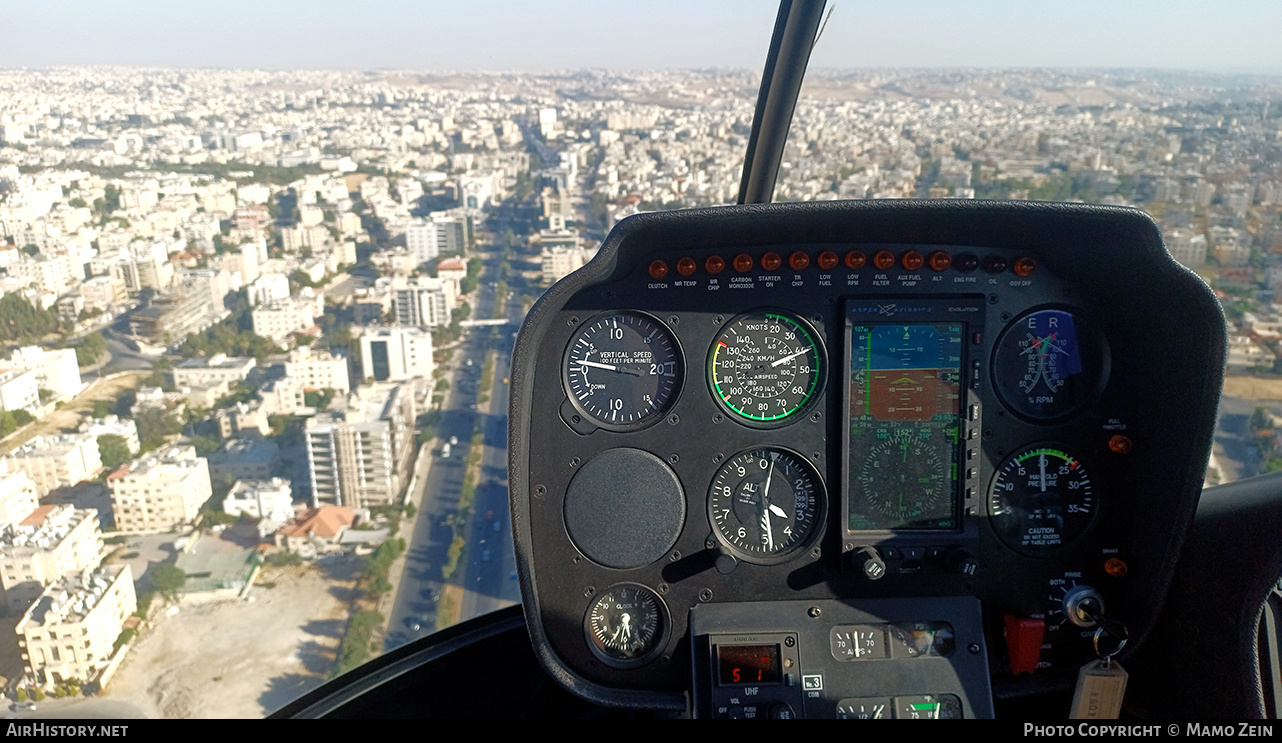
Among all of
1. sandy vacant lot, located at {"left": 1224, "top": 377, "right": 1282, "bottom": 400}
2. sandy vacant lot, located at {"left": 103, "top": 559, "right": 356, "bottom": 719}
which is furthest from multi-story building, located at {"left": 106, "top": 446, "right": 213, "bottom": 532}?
sandy vacant lot, located at {"left": 1224, "top": 377, "right": 1282, "bottom": 400}

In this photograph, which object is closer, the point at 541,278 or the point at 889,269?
the point at 889,269

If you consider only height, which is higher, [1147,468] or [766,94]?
[766,94]

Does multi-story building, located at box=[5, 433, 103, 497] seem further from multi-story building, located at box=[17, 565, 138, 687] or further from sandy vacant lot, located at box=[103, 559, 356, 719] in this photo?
sandy vacant lot, located at box=[103, 559, 356, 719]

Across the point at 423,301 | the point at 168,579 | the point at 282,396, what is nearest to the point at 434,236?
the point at 423,301

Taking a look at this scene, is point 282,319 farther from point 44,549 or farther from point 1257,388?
point 1257,388

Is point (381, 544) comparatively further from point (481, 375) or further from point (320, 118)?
point (320, 118)

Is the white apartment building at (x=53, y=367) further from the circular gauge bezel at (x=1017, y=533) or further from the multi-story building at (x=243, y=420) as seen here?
the circular gauge bezel at (x=1017, y=533)

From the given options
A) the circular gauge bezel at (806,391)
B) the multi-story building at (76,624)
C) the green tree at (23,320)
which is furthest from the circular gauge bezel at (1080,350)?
the green tree at (23,320)

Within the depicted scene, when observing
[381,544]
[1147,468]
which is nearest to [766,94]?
[1147,468]
